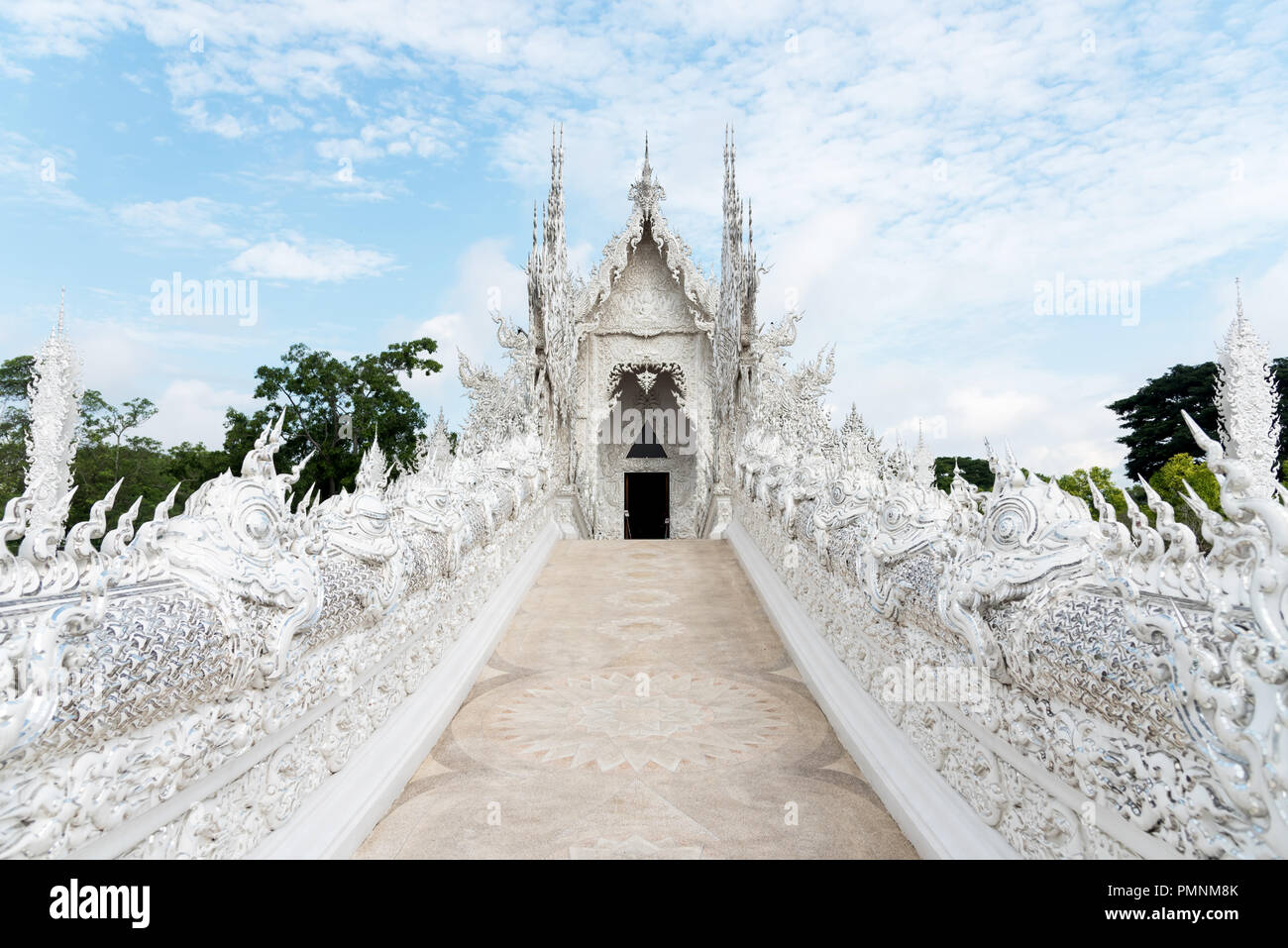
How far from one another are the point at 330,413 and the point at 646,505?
776 centimetres

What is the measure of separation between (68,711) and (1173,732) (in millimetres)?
1922

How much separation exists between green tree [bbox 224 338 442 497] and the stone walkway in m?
12.9

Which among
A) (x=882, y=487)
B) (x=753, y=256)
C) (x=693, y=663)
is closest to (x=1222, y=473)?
(x=882, y=487)

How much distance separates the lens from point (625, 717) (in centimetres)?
310

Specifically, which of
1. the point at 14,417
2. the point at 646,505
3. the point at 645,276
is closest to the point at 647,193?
the point at 645,276

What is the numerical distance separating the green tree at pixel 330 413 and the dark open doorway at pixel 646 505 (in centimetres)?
500

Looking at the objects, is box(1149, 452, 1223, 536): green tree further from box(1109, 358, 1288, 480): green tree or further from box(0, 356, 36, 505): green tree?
box(0, 356, 36, 505): green tree

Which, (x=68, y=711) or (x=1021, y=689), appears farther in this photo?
(x=1021, y=689)

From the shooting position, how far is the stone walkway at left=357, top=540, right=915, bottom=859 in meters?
2.16

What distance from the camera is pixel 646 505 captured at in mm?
14633

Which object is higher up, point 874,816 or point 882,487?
point 882,487

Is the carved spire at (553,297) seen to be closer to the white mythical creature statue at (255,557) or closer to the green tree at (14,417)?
the white mythical creature statue at (255,557)

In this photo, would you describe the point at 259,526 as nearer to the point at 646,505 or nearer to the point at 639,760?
the point at 639,760
